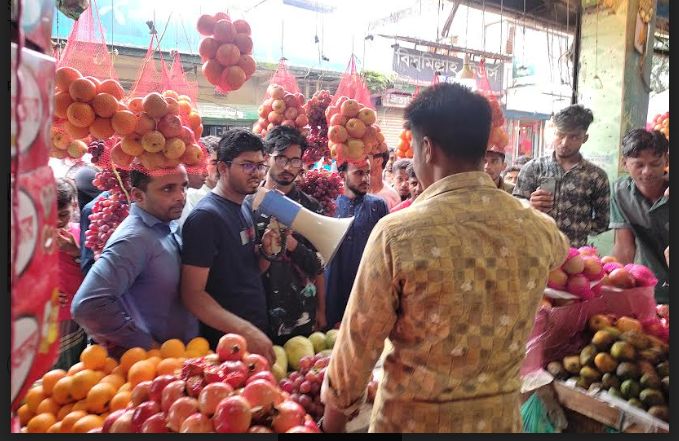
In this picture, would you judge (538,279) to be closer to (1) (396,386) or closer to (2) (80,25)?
(1) (396,386)

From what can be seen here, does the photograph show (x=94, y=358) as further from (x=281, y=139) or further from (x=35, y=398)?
(x=281, y=139)

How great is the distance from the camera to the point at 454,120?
4.50 feet

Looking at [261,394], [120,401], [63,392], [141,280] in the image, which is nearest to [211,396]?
[261,394]

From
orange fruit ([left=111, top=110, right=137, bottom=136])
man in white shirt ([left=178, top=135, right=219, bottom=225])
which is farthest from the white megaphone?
man in white shirt ([left=178, top=135, right=219, bottom=225])

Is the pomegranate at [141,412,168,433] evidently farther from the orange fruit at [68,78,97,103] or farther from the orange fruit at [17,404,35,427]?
the orange fruit at [68,78,97,103]

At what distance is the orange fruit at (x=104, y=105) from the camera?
193 cm

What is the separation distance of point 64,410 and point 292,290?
1228mm

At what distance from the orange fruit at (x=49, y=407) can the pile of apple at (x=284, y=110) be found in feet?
6.26

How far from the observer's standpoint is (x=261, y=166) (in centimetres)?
244

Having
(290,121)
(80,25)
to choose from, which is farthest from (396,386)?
(290,121)

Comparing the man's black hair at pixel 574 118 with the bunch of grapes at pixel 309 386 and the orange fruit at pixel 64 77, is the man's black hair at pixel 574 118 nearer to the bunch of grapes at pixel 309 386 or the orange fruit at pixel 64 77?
the bunch of grapes at pixel 309 386

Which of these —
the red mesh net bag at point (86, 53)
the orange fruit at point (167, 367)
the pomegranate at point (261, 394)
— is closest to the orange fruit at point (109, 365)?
the orange fruit at point (167, 367)

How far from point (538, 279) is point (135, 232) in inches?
57.9

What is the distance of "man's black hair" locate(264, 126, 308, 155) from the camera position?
2.98 metres
